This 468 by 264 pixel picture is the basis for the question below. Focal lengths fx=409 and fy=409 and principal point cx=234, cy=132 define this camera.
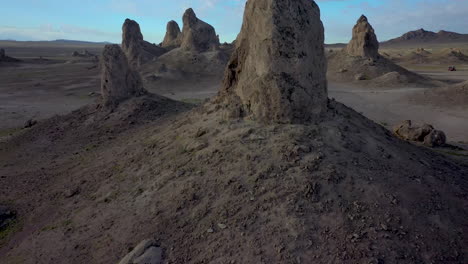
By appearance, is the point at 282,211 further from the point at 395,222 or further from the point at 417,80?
the point at 417,80

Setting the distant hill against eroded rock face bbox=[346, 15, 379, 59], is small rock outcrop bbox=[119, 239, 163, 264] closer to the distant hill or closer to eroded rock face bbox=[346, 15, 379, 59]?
eroded rock face bbox=[346, 15, 379, 59]

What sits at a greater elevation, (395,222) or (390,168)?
(390,168)

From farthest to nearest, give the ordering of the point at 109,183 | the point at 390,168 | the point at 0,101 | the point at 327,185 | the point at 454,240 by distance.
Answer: the point at 0,101 → the point at 109,183 → the point at 390,168 → the point at 327,185 → the point at 454,240

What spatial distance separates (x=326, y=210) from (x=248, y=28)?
14.5ft

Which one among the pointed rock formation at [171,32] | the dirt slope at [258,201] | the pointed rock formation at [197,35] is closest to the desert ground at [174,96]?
the pointed rock formation at [197,35]

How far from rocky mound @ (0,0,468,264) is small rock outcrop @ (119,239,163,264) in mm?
25

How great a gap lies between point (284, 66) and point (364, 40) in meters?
27.0

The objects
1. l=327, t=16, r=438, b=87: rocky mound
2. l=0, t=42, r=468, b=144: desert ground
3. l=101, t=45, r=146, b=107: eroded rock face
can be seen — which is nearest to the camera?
l=101, t=45, r=146, b=107: eroded rock face

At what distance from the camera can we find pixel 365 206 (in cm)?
588

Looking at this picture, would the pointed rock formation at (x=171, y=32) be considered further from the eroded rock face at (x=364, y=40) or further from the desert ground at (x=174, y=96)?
the eroded rock face at (x=364, y=40)

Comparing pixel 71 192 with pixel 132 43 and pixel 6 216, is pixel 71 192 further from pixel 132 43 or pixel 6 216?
pixel 132 43

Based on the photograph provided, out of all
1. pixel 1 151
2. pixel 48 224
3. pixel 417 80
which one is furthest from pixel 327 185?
pixel 417 80

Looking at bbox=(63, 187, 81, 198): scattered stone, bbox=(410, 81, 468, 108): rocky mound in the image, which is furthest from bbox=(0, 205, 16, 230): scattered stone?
bbox=(410, 81, 468, 108): rocky mound

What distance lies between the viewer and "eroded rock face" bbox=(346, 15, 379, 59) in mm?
31859
